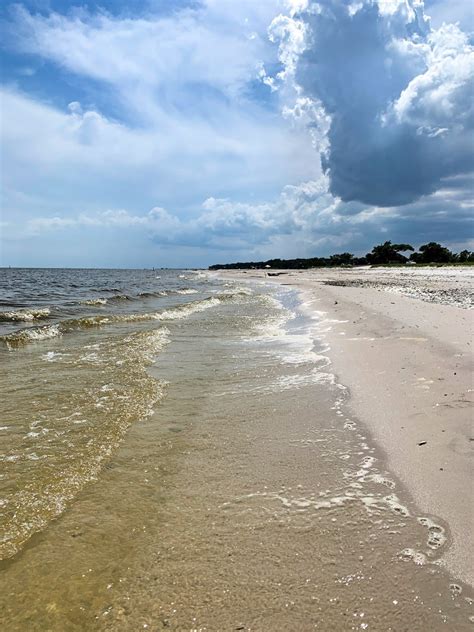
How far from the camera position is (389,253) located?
4341 inches

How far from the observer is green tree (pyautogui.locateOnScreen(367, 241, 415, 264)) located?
10753 centimetres

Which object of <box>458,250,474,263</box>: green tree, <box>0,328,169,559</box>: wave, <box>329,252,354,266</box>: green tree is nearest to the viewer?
<box>0,328,169,559</box>: wave

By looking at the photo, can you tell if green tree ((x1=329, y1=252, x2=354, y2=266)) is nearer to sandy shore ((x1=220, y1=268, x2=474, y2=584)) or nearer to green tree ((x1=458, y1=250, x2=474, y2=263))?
green tree ((x1=458, y1=250, x2=474, y2=263))

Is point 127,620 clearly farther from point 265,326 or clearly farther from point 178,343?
point 265,326

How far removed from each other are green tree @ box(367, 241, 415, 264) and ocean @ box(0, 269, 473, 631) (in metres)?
110

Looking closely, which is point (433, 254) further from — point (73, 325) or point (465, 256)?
point (73, 325)

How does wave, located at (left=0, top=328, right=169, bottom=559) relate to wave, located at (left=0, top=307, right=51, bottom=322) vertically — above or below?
below

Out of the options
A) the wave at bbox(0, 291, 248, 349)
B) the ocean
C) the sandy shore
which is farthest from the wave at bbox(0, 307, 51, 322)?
the sandy shore

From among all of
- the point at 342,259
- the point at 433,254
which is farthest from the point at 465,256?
the point at 342,259

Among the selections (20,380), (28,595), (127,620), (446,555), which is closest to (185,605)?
(127,620)

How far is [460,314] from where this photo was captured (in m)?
13.4

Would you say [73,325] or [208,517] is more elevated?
[73,325]

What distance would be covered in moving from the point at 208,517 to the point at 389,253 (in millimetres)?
116118

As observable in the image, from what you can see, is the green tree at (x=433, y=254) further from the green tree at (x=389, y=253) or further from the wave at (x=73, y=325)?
the wave at (x=73, y=325)
